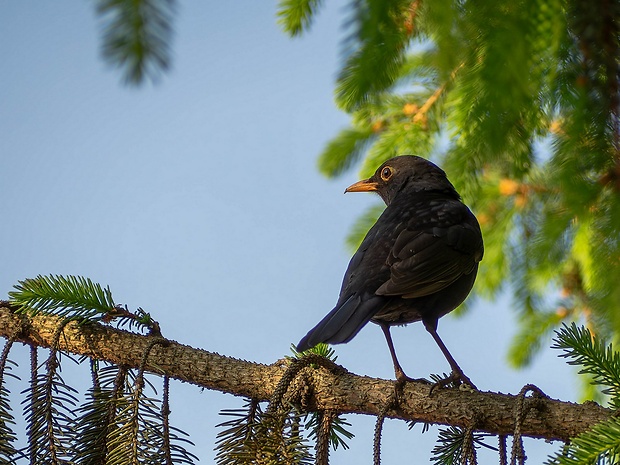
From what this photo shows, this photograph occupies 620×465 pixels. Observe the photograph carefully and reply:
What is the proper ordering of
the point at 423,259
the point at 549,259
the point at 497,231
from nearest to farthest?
the point at 549,259 < the point at 423,259 < the point at 497,231

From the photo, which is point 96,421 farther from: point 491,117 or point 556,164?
point 556,164

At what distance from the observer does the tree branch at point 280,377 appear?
2301 mm

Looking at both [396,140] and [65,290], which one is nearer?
[65,290]

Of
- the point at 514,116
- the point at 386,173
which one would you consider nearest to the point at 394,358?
the point at 386,173

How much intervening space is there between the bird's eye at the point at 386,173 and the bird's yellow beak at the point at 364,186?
0.09 m

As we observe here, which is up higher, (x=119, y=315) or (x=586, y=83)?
(x=586, y=83)

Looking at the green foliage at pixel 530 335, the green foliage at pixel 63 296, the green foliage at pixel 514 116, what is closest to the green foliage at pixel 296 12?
the green foliage at pixel 514 116

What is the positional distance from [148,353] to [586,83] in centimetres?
154

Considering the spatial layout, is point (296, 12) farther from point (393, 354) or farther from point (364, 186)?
point (364, 186)

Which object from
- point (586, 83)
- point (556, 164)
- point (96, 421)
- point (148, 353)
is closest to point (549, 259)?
point (556, 164)

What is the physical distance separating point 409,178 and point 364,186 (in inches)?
13.0

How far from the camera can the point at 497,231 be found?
13.5ft

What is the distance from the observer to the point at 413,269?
339 cm

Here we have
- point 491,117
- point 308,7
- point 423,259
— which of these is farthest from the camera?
point 423,259
